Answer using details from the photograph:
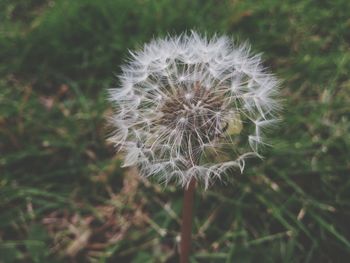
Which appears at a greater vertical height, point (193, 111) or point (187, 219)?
point (193, 111)

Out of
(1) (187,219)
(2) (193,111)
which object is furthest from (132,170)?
(2) (193,111)

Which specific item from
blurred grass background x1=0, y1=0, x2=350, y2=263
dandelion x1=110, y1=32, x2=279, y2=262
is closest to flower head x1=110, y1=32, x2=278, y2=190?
dandelion x1=110, y1=32, x2=279, y2=262

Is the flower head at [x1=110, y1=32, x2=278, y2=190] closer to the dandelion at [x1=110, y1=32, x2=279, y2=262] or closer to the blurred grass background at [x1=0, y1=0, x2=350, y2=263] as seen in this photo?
the dandelion at [x1=110, y1=32, x2=279, y2=262]

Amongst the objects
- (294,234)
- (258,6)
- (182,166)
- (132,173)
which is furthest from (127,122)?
(258,6)

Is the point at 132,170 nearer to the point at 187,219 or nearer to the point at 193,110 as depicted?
the point at 187,219

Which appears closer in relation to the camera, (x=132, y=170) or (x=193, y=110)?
(x=193, y=110)

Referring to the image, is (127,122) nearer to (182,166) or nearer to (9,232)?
(182,166)

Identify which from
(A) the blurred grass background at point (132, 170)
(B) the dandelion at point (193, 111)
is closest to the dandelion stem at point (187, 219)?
(B) the dandelion at point (193, 111)
